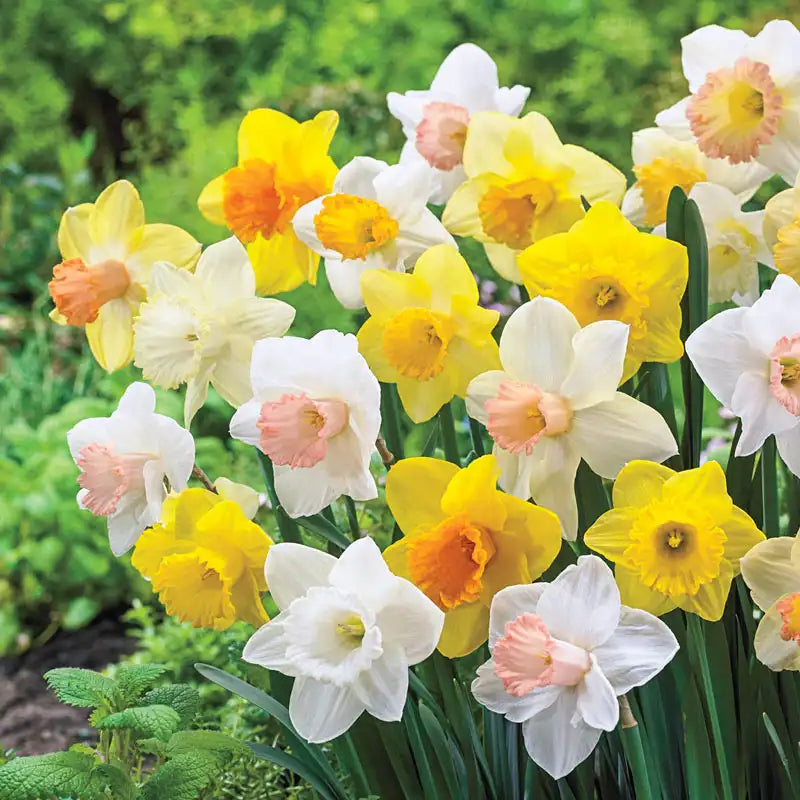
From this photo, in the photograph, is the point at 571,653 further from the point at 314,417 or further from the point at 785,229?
the point at 785,229

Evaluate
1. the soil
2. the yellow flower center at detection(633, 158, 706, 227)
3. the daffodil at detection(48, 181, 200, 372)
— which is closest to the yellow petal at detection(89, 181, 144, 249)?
the daffodil at detection(48, 181, 200, 372)

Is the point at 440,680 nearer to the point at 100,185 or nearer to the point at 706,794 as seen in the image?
the point at 706,794

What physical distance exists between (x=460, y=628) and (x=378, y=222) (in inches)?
12.1

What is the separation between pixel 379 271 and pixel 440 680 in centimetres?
34

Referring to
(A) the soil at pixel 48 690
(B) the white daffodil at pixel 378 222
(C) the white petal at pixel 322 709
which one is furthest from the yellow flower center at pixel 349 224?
(A) the soil at pixel 48 690

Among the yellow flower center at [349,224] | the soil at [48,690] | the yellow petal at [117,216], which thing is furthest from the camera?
the soil at [48,690]

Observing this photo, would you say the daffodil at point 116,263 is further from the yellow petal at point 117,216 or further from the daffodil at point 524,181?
the daffodil at point 524,181

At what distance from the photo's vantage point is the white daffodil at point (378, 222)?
869 mm

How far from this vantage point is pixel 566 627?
0.78 metres

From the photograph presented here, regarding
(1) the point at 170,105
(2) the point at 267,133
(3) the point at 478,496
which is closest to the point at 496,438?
(3) the point at 478,496

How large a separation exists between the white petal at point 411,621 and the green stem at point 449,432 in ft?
0.67

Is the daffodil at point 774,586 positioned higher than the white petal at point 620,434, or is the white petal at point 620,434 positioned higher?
the white petal at point 620,434

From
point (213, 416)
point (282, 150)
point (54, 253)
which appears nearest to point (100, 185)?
point (54, 253)

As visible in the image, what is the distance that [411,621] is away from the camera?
771mm
